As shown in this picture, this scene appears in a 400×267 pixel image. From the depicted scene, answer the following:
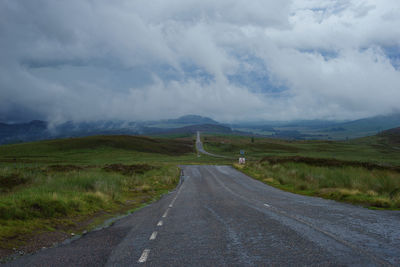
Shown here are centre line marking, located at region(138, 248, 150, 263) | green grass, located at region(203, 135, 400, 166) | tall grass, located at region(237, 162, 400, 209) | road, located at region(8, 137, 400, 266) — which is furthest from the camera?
green grass, located at region(203, 135, 400, 166)

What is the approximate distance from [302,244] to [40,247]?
6715mm

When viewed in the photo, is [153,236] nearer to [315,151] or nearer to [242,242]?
[242,242]

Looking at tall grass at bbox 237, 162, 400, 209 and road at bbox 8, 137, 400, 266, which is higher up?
road at bbox 8, 137, 400, 266

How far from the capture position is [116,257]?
6.37 m

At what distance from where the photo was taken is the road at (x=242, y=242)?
19.5ft

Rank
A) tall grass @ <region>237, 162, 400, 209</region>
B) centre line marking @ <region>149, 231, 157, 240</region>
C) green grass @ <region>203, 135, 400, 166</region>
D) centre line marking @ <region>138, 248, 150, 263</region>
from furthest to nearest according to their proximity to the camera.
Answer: green grass @ <region>203, 135, 400, 166</region>
tall grass @ <region>237, 162, 400, 209</region>
centre line marking @ <region>149, 231, 157, 240</region>
centre line marking @ <region>138, 248, 150, 263</region>

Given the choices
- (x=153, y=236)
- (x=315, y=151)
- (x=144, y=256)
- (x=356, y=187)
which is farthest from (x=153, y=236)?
(x=315, y=151)

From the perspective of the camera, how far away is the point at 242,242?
7246mm

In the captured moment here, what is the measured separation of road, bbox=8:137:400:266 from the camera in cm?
595

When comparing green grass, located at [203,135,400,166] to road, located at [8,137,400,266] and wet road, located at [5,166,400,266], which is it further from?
wet road, located at [5,166,400,266]

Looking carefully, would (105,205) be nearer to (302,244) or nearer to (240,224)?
(240,224)

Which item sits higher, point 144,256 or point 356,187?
point 144,256

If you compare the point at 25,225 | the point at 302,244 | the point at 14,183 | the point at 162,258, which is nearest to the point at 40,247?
the point at 25,225

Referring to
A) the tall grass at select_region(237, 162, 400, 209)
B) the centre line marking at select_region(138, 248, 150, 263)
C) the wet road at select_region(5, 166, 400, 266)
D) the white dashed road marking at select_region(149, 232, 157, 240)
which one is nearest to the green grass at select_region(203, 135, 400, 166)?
the tall grass at select_region(237, 162, 400, 209)
